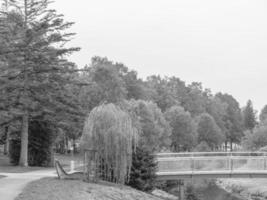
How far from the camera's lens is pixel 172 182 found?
3916cm

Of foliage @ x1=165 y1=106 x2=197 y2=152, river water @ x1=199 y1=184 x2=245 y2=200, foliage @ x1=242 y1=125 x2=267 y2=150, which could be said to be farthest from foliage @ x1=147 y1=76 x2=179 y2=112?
river water @ x1=199 y1=184 x2=245 y2=200

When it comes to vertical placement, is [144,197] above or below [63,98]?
below

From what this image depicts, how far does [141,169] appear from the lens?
23.2 meters

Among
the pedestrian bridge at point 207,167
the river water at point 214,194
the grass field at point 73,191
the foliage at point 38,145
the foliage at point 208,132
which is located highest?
the foliage at point 208,132

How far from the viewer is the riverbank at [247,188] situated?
34844mm

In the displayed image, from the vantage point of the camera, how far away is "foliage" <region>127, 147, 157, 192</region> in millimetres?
23281

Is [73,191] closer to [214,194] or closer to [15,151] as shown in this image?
[15,151]

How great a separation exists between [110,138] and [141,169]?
303 cm

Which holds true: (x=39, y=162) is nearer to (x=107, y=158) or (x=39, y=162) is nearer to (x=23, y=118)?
(x=23, y=118)

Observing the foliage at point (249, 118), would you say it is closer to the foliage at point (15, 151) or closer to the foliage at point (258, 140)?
the foliage at point (258, 140)

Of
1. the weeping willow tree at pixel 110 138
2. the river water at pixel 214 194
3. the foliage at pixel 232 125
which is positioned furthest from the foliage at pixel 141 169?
the foliage at pixel 232 125

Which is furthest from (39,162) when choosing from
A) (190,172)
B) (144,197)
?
(144,197)

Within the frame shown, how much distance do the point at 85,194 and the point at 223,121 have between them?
296 ft

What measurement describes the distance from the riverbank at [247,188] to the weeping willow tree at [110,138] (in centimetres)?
1568
